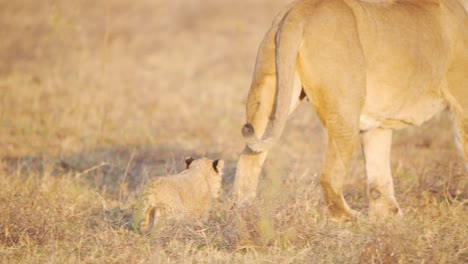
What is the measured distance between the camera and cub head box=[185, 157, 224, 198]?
4.83 metres

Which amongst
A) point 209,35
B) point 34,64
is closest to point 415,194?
point 34,64

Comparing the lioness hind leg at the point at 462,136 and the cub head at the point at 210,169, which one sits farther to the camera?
the lioness hind leg at the point at 462,136

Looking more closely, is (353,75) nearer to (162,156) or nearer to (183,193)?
(183,193)

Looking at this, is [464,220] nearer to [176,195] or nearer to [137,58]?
[176,195]

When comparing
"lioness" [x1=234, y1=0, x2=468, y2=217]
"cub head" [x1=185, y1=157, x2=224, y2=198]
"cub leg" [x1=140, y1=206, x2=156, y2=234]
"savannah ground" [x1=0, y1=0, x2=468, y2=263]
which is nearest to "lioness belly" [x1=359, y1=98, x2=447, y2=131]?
"lioness" [x1=234, y1=0, x2=468, y2=217]

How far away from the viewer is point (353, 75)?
4410 mm

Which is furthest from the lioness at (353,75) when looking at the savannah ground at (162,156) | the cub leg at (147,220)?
the cub leg at (147,220)

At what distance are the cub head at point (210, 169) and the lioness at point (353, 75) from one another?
29cm

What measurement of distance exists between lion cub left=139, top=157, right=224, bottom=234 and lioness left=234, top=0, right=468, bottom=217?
268mm

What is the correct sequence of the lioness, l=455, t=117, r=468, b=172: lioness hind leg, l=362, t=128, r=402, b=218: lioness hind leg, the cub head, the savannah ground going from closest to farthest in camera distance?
the savannah ground → the lioness → the cub head → l=455, t=117, r=468, b=172: lioness hind leg → l=362, t=128, r=402, b=218: lioness hind leg

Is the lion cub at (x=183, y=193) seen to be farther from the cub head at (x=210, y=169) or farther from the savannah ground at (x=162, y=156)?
the savannah ground at (x=162, y=156)

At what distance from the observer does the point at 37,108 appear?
8703 mm

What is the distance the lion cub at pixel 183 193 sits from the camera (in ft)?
13.9

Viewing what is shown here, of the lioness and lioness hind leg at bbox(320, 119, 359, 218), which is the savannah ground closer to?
lioness hind leg at bbox(320, 119, 359, 218)
